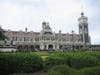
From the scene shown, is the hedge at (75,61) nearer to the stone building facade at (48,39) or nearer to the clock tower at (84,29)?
the stone building facade at (48,39)

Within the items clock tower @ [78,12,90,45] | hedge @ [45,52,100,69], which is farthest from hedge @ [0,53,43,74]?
clock tower @ [78,12,90,45]

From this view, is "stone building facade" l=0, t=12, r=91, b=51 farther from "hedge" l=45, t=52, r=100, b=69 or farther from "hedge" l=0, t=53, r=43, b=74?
"hedge" l=45, t=52, r=100, b=69

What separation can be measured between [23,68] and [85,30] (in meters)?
89.9

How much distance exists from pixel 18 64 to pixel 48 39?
78.6 m

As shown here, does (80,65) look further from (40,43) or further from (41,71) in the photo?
(40,43)

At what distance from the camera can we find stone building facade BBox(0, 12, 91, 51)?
3681 inches

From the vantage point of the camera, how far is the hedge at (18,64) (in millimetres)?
21094

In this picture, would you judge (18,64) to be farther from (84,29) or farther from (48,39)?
(84,29)

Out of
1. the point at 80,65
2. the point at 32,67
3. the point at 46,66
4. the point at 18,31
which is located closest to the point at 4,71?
the point at 32,67

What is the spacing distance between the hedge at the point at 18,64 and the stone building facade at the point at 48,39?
218ft

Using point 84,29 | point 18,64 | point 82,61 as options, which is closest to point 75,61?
point 82,61

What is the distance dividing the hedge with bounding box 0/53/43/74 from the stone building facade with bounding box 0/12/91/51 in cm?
6636

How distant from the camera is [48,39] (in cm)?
10006

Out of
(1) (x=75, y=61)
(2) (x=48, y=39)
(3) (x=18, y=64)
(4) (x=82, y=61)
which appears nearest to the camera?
(4) (x=82, y=61)
